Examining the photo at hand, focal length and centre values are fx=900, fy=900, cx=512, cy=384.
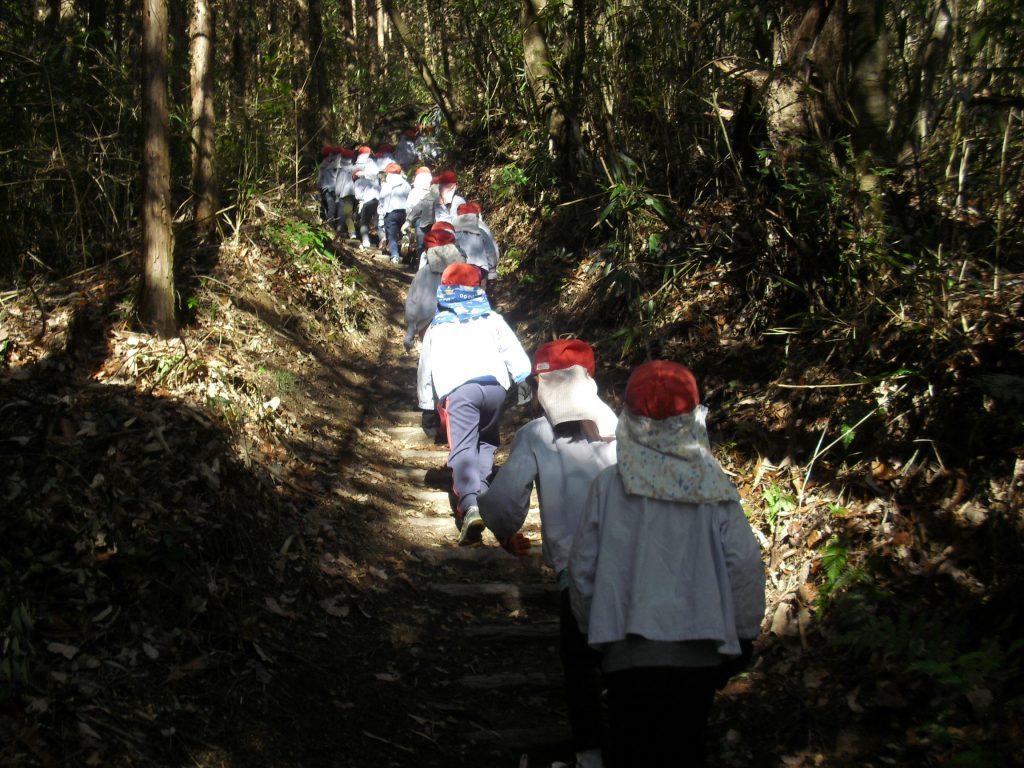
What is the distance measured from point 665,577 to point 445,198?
35.9 ft

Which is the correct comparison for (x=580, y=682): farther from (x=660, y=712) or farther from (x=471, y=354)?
(x=471, y=354)

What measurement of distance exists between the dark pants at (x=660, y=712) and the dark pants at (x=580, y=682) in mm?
571

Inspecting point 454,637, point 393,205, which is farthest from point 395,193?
point 454,637

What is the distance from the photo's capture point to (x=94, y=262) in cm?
816

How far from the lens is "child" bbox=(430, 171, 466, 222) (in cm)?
1316

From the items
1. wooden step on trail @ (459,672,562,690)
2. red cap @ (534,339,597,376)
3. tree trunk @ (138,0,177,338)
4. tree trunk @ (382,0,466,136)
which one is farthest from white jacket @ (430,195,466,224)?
red cap @ (534,339,597,376)

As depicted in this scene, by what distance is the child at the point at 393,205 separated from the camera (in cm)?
1592

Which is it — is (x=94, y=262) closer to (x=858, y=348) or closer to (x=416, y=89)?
(x=858, y=348)

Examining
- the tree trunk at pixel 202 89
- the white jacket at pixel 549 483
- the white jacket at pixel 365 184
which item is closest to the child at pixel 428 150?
the white jacket at pixel 365 184

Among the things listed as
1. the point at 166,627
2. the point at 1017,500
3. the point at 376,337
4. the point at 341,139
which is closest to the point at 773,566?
the point at 1017,500

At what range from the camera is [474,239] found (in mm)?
11008

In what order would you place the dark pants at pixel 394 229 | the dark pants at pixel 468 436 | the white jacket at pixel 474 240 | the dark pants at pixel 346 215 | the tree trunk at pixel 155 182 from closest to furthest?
the tree trunk at pixel 155 182
the dark pants at pixel 468 436
the white jacket at pixel 474 240
the dark pants at pixel 394 229
the dark pants at pixel 346 215

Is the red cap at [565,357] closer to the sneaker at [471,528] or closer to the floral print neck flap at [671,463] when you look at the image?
the floral print neck flap at [671,463]

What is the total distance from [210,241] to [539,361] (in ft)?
20.9
